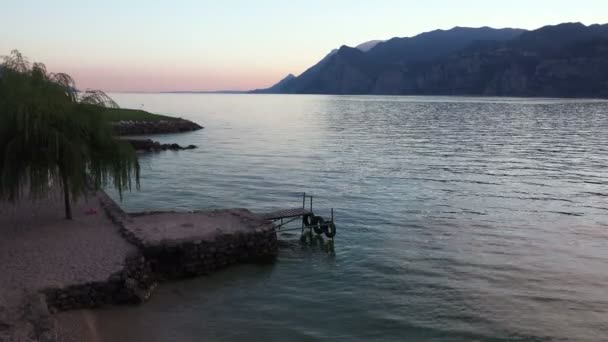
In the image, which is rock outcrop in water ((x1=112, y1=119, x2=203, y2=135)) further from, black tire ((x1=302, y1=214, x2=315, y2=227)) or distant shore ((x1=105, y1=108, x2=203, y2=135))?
black tire ((x1=302, y1=214, x2=315, y2=227))

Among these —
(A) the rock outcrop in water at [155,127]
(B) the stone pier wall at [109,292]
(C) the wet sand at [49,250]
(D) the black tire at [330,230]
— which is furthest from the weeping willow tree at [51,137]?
(A) the rock outcrop in water at [155,127]

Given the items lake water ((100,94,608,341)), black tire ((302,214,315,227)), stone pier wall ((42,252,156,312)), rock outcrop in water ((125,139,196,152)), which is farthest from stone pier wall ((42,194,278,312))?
rock outcrop in water ((125,139,196,152))

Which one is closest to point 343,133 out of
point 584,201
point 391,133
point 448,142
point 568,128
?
point 391,133

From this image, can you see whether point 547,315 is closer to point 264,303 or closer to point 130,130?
point 264,303

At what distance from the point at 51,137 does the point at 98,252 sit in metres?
5.72

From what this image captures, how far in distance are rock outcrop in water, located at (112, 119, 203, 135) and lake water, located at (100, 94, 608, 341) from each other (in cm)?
3282

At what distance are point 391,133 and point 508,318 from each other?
7238 cm

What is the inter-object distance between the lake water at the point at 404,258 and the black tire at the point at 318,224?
4.22 ft

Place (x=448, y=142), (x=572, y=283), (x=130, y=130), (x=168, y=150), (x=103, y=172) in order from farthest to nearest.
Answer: (x=130, y=130) → (x=448, y=142) → (x=168, y=150) → (x=103, y=172) → (x=572, y=283)

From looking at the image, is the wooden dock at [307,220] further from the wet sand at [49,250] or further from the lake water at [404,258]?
→ the wet sand at [49,250]

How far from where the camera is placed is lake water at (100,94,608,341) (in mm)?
17375

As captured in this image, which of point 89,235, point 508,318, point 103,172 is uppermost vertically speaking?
point 103,172

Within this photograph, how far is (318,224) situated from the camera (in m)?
27.9

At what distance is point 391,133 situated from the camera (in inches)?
3504
